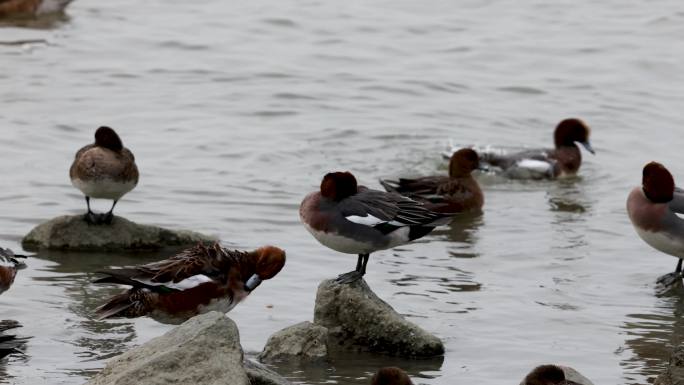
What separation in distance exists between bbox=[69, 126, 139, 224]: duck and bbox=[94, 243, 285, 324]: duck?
265cm

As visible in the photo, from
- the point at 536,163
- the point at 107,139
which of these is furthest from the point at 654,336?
the point at 536,163

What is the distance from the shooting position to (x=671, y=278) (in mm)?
10688

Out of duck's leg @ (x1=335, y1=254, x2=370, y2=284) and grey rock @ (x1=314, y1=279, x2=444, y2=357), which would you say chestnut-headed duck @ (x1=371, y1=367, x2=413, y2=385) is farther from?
duck's leg @ (x1=335, y1=254, x2=370, y2=284)

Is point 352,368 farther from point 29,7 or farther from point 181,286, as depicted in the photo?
point 29,7

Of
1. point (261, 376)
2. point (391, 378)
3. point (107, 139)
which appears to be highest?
point (107, 139)

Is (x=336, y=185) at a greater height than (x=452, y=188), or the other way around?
(x=336, y=185)

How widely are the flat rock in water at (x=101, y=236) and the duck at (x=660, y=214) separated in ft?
11.4

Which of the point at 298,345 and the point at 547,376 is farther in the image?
the point at 298,345

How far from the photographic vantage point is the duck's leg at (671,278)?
10.6 m

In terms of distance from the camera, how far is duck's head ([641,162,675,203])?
1070 centimetres

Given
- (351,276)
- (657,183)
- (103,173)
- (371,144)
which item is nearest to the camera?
(351,276)

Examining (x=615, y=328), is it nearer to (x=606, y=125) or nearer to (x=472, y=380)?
(x=472, y=380)

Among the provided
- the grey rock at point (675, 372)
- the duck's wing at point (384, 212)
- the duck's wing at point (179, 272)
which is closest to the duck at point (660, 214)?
the duck's wing at point (384, 212)

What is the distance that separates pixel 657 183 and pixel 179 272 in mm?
4193
